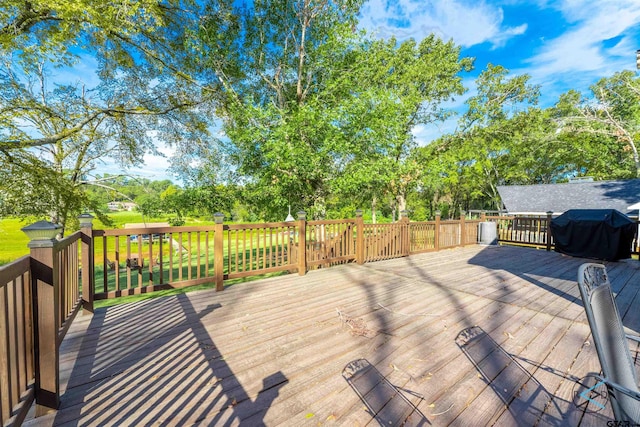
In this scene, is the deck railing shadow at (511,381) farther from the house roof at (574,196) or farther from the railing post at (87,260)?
the house roof at (574,196)

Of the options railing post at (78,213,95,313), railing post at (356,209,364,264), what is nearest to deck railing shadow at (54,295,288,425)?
railing post at (78,213,95,313)

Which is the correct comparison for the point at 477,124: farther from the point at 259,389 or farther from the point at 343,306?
the point at 259,389

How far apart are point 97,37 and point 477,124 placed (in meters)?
18.4

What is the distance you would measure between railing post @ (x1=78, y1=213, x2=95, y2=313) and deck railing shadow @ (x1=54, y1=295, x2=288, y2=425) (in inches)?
15.5

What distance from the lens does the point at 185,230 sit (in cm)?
366

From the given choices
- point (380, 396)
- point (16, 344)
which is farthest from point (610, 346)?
point (16, 344)

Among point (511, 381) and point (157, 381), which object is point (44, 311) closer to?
point (157, 381)

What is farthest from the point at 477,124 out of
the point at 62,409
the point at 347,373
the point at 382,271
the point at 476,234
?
the point at 62,409

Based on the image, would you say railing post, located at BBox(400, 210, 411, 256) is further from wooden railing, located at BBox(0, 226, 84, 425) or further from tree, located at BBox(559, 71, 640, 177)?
tree, located at BBox(559, 71, 640, 177)

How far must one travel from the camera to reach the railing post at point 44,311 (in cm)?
154

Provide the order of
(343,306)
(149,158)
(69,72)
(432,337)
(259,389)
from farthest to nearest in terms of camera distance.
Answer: (149,158)
(69,72)
(343,306)
(432,337)
(259,389)

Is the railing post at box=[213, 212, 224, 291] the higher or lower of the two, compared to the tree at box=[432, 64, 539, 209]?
lower

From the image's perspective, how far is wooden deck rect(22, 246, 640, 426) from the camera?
1.57 meters

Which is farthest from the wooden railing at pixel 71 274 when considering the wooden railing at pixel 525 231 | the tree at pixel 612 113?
the tree at pixel 612 113
